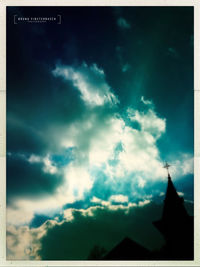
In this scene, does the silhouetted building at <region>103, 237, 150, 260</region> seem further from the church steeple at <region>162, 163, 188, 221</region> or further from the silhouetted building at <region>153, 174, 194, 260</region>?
the church steeple at <region>162, 163, 188, 221</region>

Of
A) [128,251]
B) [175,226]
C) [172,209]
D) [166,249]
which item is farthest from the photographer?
[172,209]

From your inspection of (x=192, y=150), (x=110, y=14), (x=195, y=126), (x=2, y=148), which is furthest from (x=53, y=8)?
(x=192, y=150)

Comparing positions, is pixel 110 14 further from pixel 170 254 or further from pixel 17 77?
pixel 170 254

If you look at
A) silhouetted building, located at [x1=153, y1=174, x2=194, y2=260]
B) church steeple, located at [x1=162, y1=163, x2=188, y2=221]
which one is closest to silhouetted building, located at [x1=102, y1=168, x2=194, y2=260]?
silhouetted building, located at [x1=153, y1=174, x2=194, y2=260]

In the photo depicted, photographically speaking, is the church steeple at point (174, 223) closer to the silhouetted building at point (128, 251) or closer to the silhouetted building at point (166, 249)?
the silhouetted building at point (166, 249)

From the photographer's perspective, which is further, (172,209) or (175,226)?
(172,209)

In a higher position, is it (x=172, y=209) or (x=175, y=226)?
(x=172, y=209)

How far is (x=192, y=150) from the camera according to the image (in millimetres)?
3727

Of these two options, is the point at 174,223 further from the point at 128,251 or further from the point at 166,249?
the point at 128,251

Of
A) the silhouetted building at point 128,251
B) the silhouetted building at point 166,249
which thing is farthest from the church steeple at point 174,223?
the silhouetted building at point 128,251

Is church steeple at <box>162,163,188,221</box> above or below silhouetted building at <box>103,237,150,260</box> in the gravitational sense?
above

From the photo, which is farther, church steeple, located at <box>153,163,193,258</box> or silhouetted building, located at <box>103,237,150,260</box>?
church steeple, located at <box>153,163,193,258</box>

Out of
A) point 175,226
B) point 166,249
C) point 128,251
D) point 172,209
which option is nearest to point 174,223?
point 175,226

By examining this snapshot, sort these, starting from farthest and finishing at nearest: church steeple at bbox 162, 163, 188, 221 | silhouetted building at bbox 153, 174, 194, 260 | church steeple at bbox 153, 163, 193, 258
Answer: church steeple at bbox 162, 163, 188, 221 → church steeple at bbox 153, 163, 193, 258 → silhouetted building at bbox 153, 174, 194, 260
